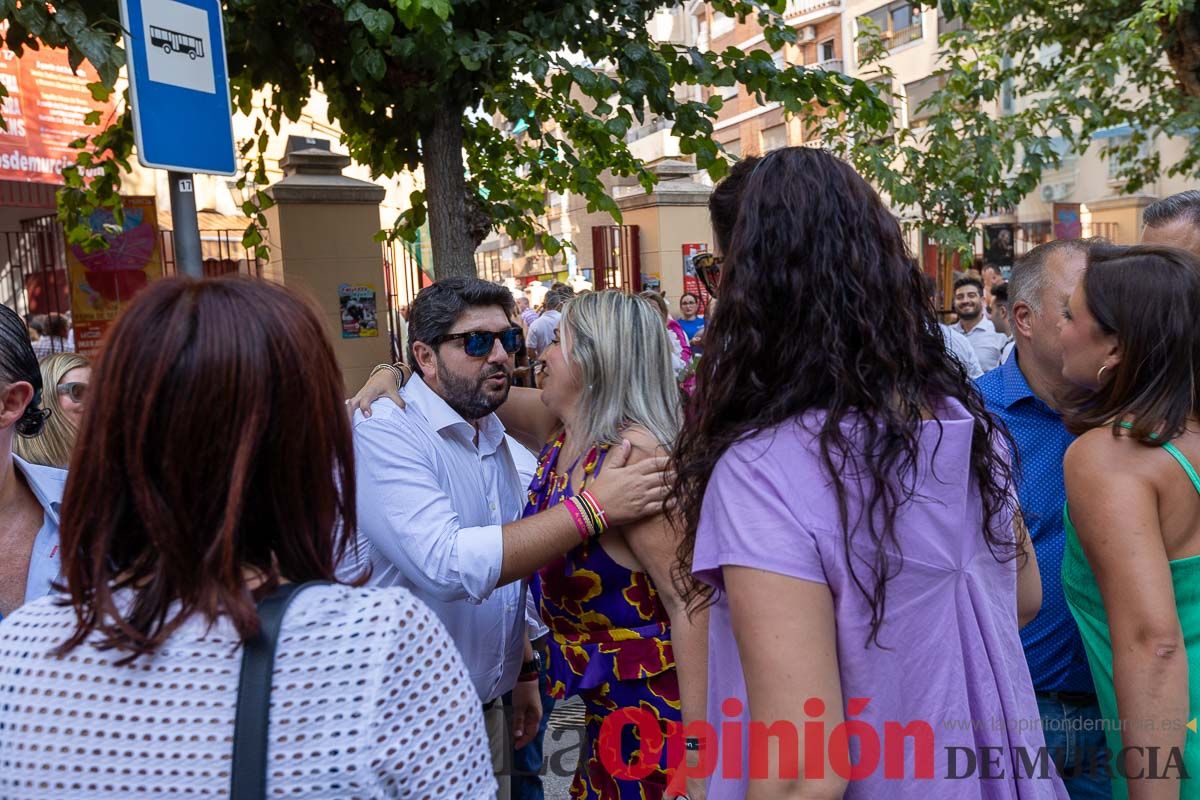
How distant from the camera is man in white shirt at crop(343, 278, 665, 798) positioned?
8.14 feet

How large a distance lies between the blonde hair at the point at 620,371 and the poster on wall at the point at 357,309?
611cm

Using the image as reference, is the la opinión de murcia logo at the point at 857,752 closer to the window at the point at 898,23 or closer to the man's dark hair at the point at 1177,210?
the man's dark hair at the point at 1177,210

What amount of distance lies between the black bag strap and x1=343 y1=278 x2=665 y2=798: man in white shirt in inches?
52.3

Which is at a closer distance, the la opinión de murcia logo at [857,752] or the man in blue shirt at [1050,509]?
the la opinión de murcia logo at [857,752]

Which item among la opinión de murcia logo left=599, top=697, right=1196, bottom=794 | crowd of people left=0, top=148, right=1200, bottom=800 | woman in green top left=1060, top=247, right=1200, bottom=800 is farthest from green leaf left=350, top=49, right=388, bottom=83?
la opinión de murcia logo left=599, top=697, right=1196, bottom=794

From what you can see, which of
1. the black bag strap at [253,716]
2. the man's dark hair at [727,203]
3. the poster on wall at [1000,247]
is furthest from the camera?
the poster on wall at [1000,247]

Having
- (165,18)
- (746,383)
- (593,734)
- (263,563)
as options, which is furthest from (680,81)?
(263,563)

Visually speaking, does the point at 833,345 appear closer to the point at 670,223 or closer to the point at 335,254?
the point at 335,254

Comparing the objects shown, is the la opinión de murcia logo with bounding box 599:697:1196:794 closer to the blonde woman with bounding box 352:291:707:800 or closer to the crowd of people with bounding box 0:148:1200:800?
the crowd of people with bounding box 0:148:1200:800

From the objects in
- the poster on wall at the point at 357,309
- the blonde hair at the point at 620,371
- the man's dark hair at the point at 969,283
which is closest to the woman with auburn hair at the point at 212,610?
the blonde hair at the point at 620,371

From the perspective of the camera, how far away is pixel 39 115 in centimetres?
→ 1098

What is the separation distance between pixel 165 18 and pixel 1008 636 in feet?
9.11

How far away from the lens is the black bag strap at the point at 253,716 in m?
1.12

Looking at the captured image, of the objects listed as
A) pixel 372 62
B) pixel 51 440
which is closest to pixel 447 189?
pixel 372 62
